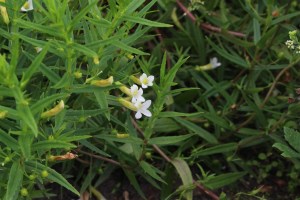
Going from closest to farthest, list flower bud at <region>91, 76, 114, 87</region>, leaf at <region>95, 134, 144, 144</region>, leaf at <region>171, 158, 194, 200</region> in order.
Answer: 1. flower bud at <region>91, 76, 114, 87</region>
2. leaf at <region>95, 134, 144, 144</region>
3. leaf at <region>171, 158, 194, 200</region>

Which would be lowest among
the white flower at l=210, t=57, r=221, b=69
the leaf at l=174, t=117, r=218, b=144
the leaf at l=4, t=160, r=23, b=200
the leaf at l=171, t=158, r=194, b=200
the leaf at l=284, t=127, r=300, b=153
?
the leaf at l=171, t=158, r=194, b=200

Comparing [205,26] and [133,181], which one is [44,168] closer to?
[133,181]

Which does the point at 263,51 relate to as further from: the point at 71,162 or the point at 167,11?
the point at 71,162

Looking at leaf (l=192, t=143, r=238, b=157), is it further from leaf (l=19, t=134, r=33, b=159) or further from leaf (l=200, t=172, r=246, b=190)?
leaf (l=19, t=134, r=33, b=159)

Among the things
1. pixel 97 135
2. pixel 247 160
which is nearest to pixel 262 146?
pixel 247 160

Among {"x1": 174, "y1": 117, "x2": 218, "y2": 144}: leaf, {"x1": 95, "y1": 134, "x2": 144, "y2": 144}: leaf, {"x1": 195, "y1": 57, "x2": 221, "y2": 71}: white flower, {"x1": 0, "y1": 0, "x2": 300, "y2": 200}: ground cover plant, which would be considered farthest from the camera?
{"x1": 195, "y1": 57, "x2": 221, "y2": 71}: white flower

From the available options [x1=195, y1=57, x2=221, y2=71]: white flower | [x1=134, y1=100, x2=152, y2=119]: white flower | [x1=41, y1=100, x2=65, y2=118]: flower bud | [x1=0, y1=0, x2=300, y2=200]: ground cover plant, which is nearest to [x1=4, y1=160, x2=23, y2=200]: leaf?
[x1=0, y1=0, x2=300, y2=200]: ground cover plant

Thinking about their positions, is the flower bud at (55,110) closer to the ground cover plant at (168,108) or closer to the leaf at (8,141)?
the ground cover plant at (168,108)

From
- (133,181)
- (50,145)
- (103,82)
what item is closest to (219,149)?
(133,181)
